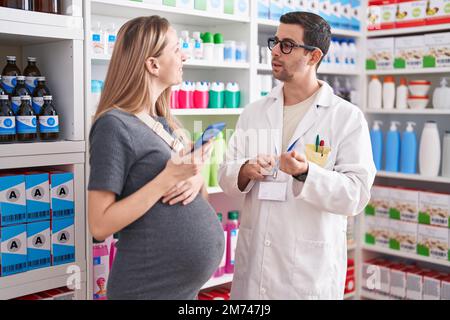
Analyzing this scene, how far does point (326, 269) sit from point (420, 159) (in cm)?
178

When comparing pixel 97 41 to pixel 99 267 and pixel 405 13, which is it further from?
pixel 405 13

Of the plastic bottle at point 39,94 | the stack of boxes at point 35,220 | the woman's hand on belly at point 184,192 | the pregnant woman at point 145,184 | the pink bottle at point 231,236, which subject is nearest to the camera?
the pregnant woman at point 145,184

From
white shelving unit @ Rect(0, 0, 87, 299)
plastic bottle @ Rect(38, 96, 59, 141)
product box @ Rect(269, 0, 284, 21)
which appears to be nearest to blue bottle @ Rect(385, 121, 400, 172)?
product box @ Rect(269, 0, 284, 21)

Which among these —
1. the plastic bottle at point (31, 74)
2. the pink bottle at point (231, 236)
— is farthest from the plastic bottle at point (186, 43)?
the pink bottle at point (231, 236)

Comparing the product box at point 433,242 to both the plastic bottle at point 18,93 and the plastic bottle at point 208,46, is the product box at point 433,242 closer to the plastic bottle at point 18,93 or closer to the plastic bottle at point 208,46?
the plastic bottle at point 208,46

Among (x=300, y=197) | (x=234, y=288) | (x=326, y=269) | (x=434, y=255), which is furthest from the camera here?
(x=434, y=255)

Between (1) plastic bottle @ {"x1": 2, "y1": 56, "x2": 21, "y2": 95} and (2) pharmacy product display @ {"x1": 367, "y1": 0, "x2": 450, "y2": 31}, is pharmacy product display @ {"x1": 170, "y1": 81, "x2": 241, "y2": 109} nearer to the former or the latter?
(1) plastic bottle @ {"x1": 2, "y1": 56, "x2": 21, "y2": 95}

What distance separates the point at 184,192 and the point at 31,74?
1.13 meters

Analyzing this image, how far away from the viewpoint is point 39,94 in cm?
236

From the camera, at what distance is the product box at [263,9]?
129 inches

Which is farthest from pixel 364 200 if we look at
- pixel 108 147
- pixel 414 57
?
pixel 414 57

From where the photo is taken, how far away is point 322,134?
2252 mm

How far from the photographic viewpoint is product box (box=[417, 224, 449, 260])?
3.57 metres
